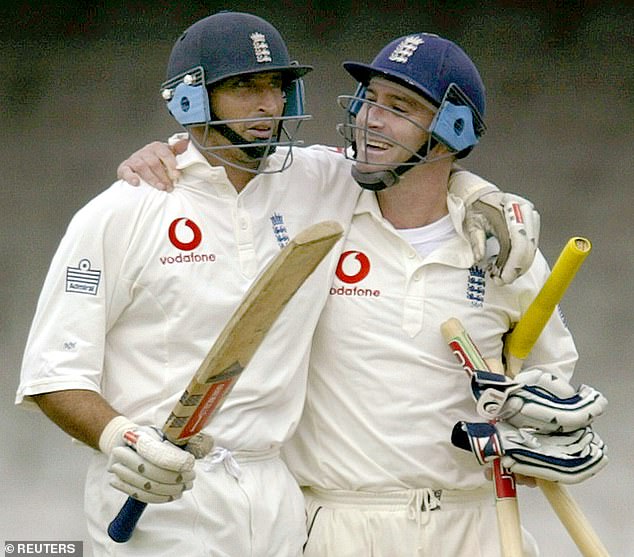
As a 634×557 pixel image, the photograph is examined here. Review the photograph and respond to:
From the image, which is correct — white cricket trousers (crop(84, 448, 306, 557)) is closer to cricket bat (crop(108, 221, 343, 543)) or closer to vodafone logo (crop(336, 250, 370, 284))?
cricket bat (crop(108, 221, 343, 543))

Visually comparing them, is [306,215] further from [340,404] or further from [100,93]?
[100,93]

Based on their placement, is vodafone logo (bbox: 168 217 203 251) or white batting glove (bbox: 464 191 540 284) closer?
vodafone logo (bbox: 168 217 203 251)

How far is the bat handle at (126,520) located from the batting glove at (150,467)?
0.09 m

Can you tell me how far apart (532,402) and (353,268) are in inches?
16.9

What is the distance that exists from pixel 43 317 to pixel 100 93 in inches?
60.6

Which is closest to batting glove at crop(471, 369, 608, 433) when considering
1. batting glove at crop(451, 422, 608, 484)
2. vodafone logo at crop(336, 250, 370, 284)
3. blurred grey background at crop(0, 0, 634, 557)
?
batting glove at crop(451, 422, 608, 484)

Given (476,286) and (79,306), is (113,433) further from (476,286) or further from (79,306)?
(476,286)

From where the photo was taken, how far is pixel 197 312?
3.60m

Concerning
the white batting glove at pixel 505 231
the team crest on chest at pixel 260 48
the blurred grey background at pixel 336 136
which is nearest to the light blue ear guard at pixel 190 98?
the team crest on chest at pixel 260 48

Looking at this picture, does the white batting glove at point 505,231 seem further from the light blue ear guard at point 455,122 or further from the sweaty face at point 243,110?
the sweaty face at point 243,110

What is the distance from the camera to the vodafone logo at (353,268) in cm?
383

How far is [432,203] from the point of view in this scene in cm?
389

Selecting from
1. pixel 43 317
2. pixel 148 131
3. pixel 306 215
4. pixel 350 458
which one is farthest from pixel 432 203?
pixel 148 131

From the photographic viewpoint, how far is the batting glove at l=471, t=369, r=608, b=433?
12.0ft
